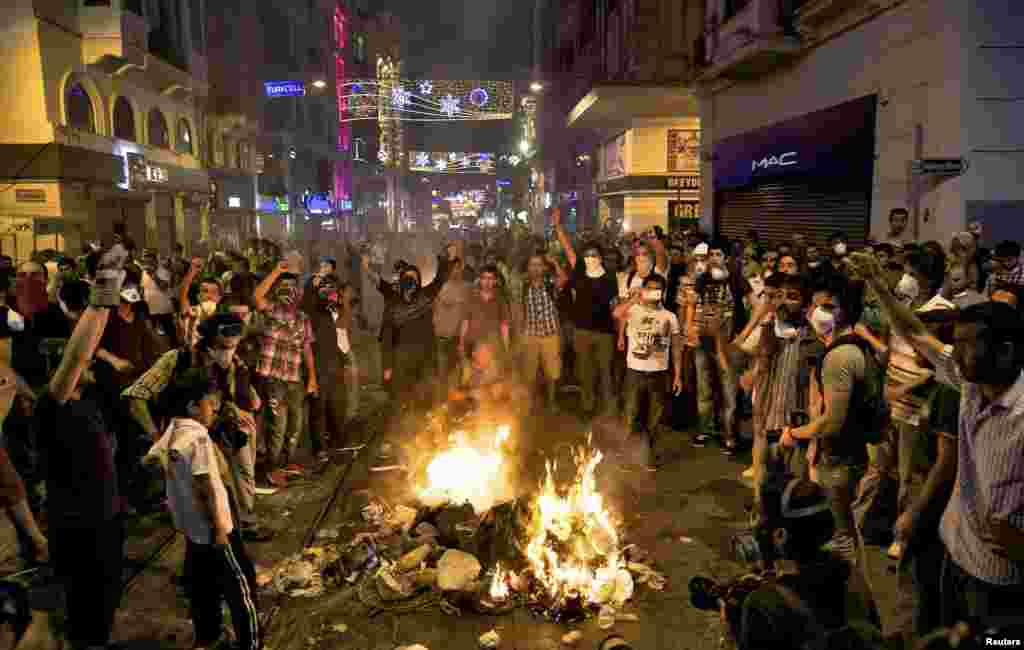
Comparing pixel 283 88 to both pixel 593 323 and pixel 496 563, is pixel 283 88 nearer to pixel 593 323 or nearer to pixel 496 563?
pixel 593 323

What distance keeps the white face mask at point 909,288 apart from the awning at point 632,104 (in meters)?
16.5

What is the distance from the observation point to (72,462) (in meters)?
4.37

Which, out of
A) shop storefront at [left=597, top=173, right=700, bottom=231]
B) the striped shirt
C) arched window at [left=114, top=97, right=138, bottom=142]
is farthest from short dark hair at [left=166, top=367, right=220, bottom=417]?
shop storefront at [left=597, top=173, right=700, bottom=231]

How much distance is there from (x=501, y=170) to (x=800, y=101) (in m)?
107

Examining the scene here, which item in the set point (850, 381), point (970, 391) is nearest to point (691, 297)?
point (850, 381)

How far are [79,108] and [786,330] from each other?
2106 cm

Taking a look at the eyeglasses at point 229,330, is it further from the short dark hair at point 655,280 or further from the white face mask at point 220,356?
the short dark hair at point 655,280

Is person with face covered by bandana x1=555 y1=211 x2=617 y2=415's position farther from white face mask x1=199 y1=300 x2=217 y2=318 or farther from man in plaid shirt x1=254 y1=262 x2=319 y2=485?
white face mask x1=199 y1=300 x2=217 y2=318

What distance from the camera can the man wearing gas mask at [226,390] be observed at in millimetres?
4898

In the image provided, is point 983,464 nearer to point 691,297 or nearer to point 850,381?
point 850,381

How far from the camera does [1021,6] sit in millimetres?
9992

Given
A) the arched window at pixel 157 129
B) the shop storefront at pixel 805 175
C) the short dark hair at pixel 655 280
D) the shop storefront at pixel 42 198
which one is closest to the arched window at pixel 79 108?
the shop storefront at pixel 42 198

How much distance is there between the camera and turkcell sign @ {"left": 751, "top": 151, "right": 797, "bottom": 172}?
1559 centimetres

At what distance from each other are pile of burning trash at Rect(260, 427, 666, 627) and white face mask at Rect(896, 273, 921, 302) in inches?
132
